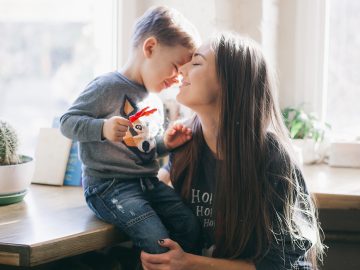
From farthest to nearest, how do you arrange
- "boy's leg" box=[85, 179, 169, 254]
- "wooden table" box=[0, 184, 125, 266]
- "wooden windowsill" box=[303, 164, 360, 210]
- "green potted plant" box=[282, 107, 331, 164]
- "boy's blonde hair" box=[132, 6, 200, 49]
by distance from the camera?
"green potted plant" box=[282, 107, 331, 164] → "wooden windowsill" box=[303, 164, 360, 210] → "boy's blonde hair" box=[132, 6, 200, 49] → "boy's leg" box=[85, 179, 169, 254] → "wooden table" box=[0, 184, 125, 266]

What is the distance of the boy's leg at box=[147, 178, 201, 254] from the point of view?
146 centimetres

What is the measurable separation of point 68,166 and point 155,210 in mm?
487

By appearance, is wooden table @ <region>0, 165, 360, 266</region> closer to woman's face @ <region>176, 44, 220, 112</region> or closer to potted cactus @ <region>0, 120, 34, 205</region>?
potted cactus @ <region>0, 120, 34, 205</region>

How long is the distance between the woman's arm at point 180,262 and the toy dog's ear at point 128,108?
0.35m

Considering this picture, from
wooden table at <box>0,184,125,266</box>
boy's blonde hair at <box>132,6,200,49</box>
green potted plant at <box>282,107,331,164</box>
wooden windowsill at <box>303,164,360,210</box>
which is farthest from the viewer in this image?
green potted plant at <box>282,107,331,164</box>

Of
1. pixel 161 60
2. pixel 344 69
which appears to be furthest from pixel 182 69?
pixel 344 69

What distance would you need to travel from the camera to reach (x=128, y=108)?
4.81 ft

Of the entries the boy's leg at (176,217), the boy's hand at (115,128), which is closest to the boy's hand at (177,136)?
the boy's leg at (176,217)

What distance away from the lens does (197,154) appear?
153cm

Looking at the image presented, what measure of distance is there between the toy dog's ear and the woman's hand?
0.35 meters

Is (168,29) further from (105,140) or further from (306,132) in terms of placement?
(306,132)

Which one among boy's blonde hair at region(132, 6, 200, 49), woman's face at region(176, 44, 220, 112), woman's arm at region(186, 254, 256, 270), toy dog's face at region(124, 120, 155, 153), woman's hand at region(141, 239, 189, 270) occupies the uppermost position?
boy's blonde hair at region(132, 6, 200, 49)

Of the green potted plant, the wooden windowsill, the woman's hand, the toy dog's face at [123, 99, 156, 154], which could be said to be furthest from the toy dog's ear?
the green potted plant

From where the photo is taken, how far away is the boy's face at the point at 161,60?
1.46 m
